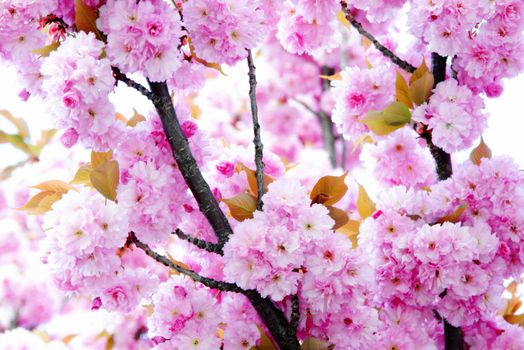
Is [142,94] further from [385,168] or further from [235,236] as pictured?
[385,168]

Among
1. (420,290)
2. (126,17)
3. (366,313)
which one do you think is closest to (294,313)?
(366,313)

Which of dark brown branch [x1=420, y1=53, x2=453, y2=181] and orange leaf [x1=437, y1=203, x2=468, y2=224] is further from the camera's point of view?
dark brown branch [x1=420, y1=53, x2=453, y2=181]

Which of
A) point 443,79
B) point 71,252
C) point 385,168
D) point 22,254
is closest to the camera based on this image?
point 71,252

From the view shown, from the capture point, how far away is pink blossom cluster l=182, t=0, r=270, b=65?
56.2 inches

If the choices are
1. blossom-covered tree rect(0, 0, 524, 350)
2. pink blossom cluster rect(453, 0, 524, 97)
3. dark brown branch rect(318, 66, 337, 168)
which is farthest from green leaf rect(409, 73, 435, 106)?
dark brown branch rect(318, 66, 337, 168)

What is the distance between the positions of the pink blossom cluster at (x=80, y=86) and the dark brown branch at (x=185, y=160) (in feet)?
0.47

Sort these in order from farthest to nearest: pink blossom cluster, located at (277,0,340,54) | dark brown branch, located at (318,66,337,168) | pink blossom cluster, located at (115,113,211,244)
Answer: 1. dark brown branch, located at (318,66,337,168)
2. pink blossom cluster, located at (277,0,340,54)
3. pink blossom cluster, located at (115,113,211,244)

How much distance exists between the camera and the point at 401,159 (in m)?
1.91

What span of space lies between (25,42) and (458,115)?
1081mm

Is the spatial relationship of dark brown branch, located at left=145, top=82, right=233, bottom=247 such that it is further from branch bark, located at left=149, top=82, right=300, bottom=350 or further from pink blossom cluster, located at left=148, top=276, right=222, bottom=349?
pink blossom cluster, located at left=148, top=276, right=222, bottom=349

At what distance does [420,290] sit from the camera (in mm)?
1526

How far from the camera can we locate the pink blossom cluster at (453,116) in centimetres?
162

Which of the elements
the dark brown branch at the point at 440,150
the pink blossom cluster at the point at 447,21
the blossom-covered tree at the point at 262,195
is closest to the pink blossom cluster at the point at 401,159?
the blossom-covered tree at the point at 262,195

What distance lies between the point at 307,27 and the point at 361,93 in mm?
299
